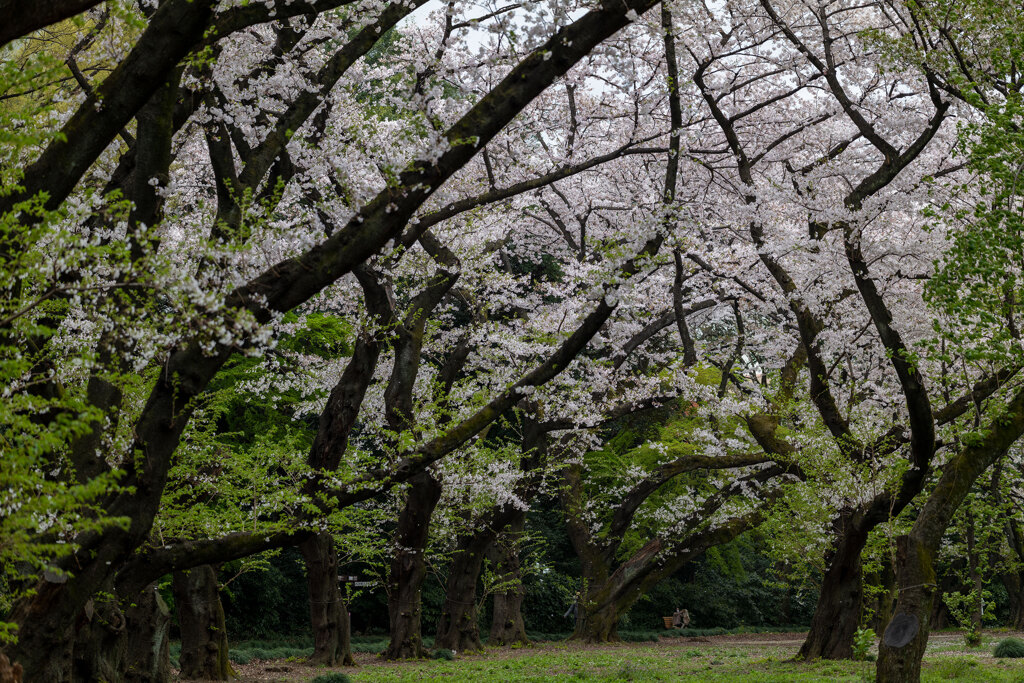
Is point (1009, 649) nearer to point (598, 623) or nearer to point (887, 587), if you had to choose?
point (887, 587)

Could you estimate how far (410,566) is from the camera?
1470 centimetres

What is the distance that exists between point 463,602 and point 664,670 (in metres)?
5.78

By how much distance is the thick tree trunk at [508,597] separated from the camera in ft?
62.0

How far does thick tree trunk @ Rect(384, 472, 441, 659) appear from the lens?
14.0m

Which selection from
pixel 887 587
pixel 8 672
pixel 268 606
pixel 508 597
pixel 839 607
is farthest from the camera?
pixel 268 606

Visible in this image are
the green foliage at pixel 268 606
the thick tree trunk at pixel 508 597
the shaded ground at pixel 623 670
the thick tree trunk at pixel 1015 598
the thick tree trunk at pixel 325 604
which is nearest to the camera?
the shaded ground at pixel 623 670

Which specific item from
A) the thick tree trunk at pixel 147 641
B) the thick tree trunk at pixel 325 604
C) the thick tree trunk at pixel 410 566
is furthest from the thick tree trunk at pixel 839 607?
the thick tree trunk at pixel 147 641

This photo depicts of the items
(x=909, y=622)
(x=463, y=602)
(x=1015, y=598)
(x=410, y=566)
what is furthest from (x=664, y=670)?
(x=1015, y=598)

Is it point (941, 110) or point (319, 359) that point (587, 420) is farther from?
point (941, 110)

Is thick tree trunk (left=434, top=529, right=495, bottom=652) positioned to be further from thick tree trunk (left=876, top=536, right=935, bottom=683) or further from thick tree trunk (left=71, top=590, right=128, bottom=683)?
thick tree trunk (left=876, top=536, right=935, bottom=683)

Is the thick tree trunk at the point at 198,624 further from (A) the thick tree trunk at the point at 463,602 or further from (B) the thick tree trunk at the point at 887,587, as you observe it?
(B) the thick tree trunk at the point at 887,587

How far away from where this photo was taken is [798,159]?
16.6 m

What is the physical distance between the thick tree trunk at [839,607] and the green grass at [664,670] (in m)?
0.59

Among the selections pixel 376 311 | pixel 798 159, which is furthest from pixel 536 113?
pixel 376 311
